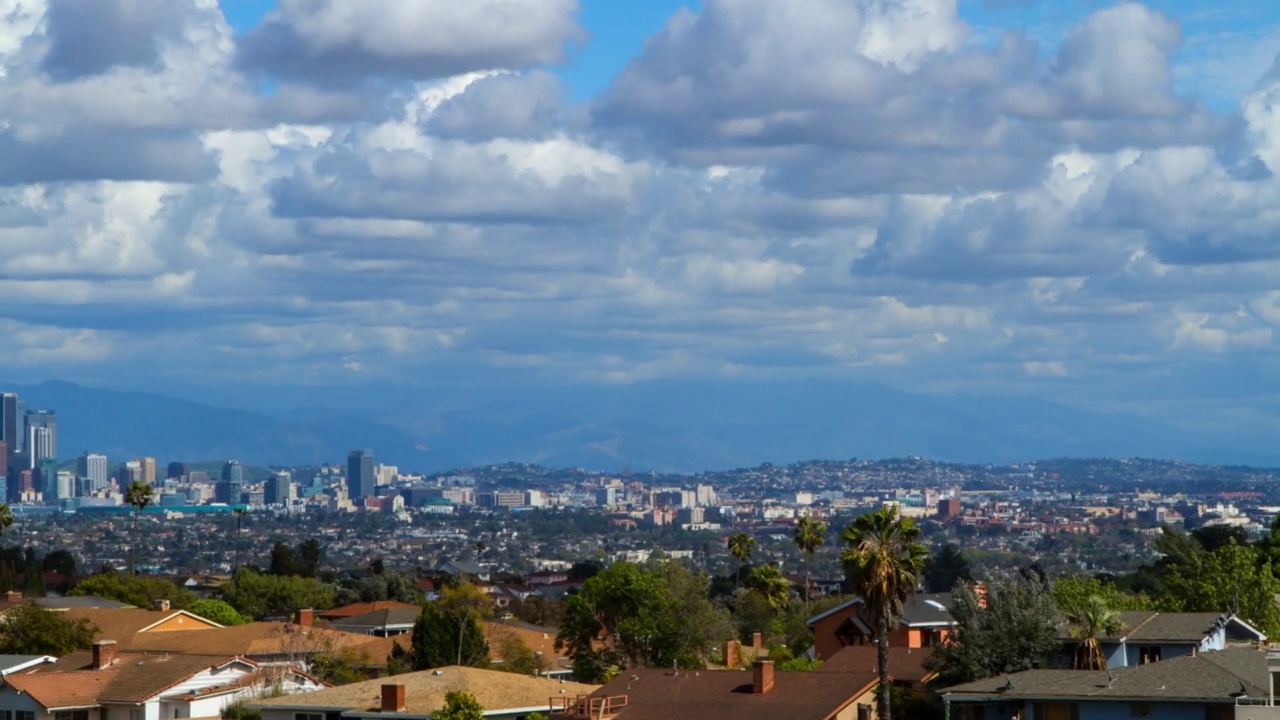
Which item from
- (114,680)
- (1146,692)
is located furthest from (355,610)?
(1146,692)

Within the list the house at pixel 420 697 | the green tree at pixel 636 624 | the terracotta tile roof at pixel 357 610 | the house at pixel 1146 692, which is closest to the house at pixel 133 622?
the terracotta tile roof at pixel 357 610

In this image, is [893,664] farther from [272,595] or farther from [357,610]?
[272,595]

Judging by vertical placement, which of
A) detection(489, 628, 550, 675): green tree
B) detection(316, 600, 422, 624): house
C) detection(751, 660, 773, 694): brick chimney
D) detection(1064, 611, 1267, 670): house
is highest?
detection(1064, 611, 1267, 670): house

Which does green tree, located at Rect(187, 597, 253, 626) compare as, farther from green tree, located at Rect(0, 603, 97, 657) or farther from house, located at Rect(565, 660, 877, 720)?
house, located at Rect(565, 660, 877, 720)

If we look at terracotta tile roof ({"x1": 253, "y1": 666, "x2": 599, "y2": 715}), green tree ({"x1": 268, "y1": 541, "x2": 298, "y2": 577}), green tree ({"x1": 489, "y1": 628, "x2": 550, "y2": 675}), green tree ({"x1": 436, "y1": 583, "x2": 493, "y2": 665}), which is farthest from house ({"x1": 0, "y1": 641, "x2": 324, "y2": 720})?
green tree ({"x1": 268, "y1": 541, "x2": 298, "y2": 577})

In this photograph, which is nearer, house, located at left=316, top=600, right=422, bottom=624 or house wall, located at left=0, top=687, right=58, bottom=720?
house wall, located at left=0, top=687, right=58, bottom=720

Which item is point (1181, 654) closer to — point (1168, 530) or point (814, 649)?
point (814, 649)
